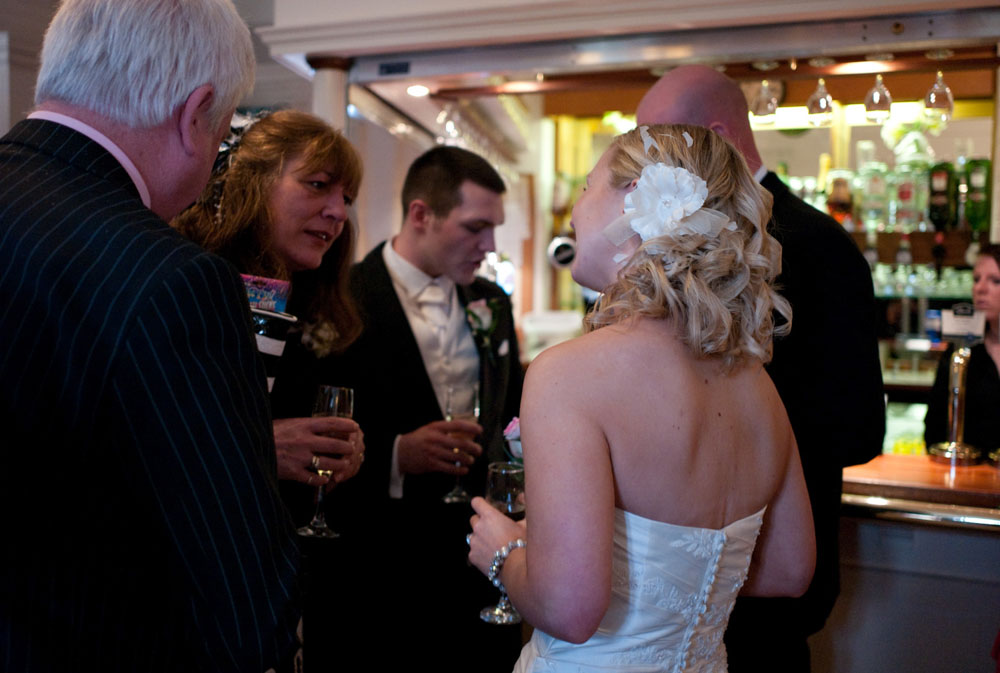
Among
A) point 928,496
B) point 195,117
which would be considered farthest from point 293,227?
point 928,496

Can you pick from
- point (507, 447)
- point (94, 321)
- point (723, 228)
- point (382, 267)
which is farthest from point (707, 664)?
point (382, 267)

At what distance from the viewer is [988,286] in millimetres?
3574

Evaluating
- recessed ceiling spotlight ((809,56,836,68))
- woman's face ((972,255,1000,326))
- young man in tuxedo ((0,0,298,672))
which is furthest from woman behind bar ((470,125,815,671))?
woman's face ((972,255,1000,326))

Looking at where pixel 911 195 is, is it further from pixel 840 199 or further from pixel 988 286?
pixel 988 286

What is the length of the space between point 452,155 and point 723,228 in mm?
1945

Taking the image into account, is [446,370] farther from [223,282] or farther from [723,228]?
[223,282]

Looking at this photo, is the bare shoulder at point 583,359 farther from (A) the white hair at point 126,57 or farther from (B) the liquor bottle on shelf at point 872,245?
(B) the liquor bottle on shelf at point 872,245

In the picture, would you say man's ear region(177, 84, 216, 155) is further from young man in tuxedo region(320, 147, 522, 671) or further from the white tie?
the white tie

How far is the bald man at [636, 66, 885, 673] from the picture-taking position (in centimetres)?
201

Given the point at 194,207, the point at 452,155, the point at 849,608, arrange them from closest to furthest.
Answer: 1. the point at 194,207
2. the point at 849,608
3. the point at 452,155

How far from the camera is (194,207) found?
203 centimetres

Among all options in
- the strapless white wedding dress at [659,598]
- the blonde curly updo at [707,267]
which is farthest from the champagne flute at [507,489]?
the blonde curly updo at [707,267]

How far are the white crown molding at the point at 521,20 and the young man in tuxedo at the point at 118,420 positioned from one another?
7.74ft

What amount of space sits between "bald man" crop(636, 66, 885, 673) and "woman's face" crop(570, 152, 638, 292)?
0.69 m
